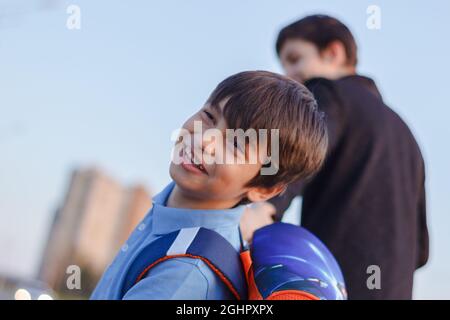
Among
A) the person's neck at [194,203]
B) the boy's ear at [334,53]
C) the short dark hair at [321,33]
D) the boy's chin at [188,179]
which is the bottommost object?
the person's neck at [194,203]

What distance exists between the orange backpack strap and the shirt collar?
28 millimetres

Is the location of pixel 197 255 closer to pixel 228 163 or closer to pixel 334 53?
pixel 228 163

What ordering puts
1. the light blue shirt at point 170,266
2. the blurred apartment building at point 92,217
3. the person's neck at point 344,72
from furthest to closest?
the blurred apartment building at point 92,217
the person's neck at point 344,72
the light blue shirt at point 170,266

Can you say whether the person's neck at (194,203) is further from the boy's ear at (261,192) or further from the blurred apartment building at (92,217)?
the blurred apartment building at (92,217)

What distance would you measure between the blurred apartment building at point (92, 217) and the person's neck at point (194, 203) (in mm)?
47119

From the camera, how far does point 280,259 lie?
120cm

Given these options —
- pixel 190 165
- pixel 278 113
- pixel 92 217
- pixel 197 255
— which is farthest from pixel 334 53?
pixel 92 217

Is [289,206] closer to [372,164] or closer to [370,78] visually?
[372,164]

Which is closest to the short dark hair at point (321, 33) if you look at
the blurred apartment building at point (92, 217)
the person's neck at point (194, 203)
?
the person's neck at point (194, 203)

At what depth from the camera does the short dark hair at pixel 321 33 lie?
1.99m

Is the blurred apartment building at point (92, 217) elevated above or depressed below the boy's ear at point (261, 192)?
below

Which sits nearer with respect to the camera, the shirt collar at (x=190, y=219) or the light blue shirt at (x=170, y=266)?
the light blue shirt at (x=170, y=266)

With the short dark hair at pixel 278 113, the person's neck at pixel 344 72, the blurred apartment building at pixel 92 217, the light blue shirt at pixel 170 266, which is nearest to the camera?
the light blue shirt at pixel 170 266
